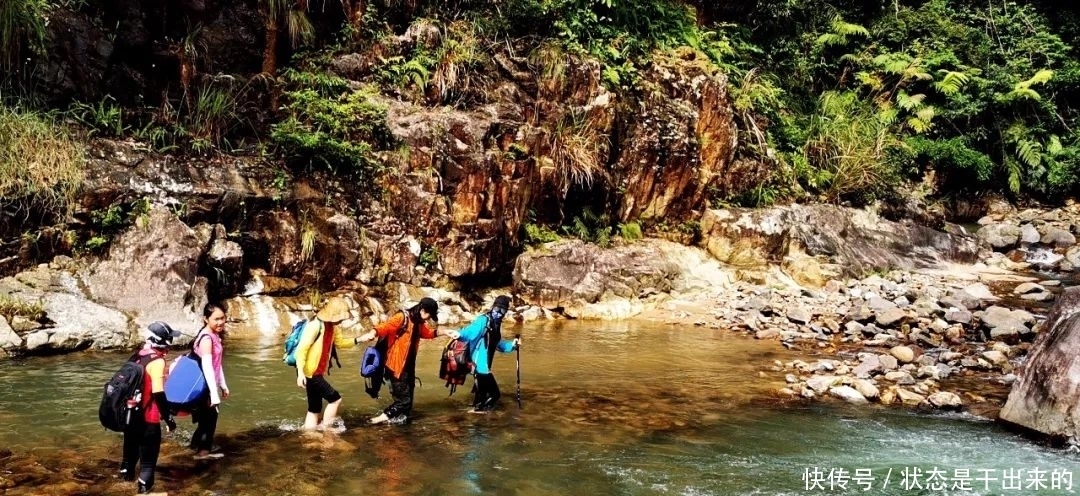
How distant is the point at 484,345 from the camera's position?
7383 mm

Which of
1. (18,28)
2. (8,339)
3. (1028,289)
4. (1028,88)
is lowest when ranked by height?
(8,339)

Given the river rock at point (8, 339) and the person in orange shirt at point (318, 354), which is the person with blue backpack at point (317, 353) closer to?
the person in orange shirt at point (318, 354)

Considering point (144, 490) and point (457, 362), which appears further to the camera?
point (457, 362)

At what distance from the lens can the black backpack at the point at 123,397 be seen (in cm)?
470

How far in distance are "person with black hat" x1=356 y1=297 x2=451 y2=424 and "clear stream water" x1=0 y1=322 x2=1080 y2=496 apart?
22 centimetres

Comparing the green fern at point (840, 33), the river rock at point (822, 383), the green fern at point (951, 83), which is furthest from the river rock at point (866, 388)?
the green fern at point (951, 83)

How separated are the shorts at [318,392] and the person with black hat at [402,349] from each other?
60 centimetres

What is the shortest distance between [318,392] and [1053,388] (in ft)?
→ 22.8

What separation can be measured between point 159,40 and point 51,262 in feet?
17.2

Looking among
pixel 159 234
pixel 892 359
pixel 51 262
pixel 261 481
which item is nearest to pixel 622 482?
pixel 261 481

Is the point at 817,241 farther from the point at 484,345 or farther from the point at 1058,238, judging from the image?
the point at 484,345

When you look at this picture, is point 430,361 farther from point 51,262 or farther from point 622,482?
point 51,262

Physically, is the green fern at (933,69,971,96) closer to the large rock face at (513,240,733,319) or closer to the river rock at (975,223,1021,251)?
the river rock at (975,223,1021,251)

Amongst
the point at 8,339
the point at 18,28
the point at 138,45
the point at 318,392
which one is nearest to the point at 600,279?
the point at 318,392
